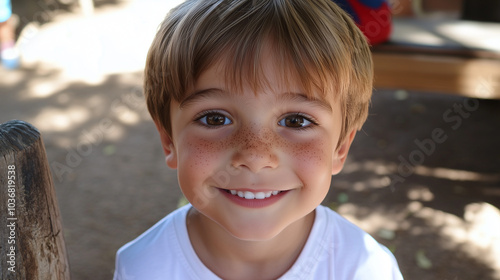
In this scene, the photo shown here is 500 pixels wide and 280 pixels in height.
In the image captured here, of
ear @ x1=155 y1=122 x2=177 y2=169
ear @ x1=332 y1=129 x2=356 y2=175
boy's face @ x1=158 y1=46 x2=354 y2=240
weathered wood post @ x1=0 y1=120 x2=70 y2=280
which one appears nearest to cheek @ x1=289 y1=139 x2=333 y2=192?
boy's face @ x1=158 y1=46 x2=354 y2=240

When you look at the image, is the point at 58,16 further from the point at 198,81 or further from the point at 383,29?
the point at 198,81

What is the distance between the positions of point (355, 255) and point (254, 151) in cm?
57

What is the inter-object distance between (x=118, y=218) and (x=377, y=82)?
196 centimetres

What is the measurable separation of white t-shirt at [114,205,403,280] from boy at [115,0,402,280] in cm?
2

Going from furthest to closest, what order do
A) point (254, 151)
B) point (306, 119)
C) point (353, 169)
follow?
point (353, 169)
point (306, 119)
point (254, 151)

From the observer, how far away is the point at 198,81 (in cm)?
141

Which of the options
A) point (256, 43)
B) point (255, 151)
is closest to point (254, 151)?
point (255, 151)

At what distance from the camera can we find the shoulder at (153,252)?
1.67 m

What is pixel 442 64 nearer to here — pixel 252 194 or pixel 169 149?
pixel 169 149

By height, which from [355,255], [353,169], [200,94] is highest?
[200,94]

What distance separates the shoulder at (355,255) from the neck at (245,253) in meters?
0.12

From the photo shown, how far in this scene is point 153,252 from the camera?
5.56 ft

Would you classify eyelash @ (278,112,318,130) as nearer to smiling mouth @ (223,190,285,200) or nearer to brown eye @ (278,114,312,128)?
brown eye @ (278,114,312,128)

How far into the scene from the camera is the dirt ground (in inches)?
131
